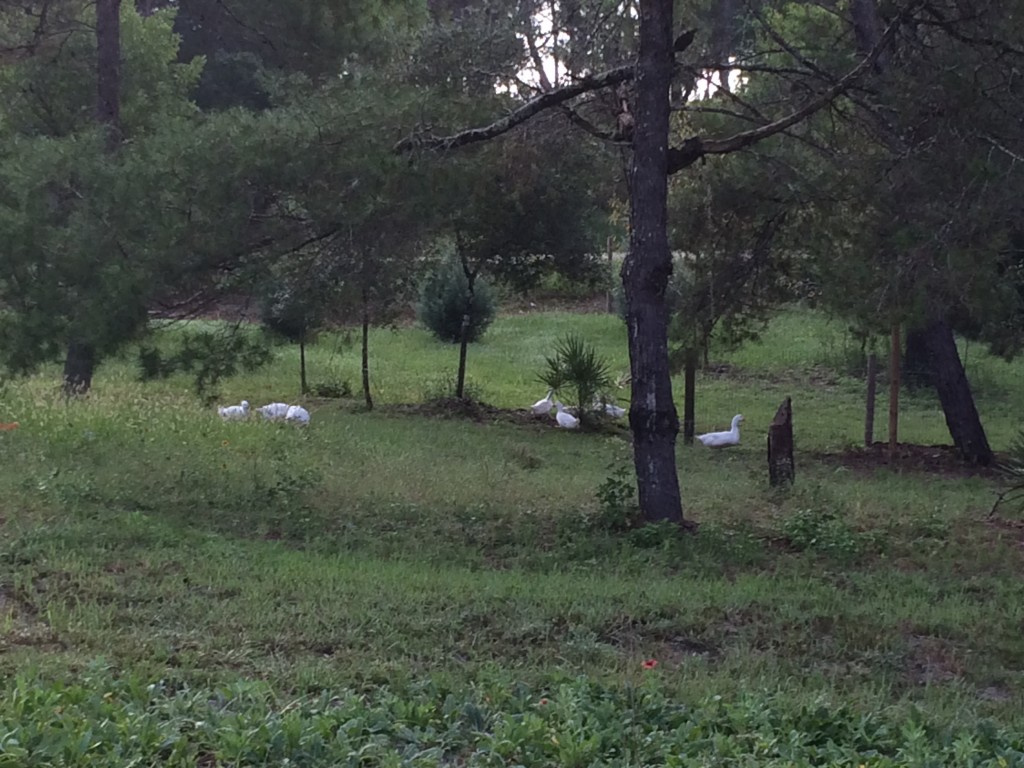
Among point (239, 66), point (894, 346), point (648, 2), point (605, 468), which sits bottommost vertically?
point (605, 468)

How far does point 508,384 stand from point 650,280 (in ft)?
44.3

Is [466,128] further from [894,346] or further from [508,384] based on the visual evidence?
[508,384]

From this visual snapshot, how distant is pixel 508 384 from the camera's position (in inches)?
875

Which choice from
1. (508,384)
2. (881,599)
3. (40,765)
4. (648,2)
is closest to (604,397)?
(508,384)

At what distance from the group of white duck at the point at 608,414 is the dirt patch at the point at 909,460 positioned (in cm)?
105

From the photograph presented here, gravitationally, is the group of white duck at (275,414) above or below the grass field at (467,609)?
above

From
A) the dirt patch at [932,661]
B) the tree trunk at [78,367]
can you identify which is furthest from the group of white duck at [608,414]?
the dirt patch at [932,661]

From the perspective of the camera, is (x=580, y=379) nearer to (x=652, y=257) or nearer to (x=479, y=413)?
(x=479, y=413)

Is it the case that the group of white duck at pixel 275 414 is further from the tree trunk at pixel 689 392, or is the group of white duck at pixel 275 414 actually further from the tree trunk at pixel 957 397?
the tree trunk at pixel 957 397

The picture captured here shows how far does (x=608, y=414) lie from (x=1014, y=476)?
6561 mm

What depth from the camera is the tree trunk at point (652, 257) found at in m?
8.78

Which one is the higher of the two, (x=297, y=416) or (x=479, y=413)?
(x=297, y=416)

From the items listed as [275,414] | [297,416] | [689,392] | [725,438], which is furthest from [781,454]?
[275,414]

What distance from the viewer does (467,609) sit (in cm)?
652
